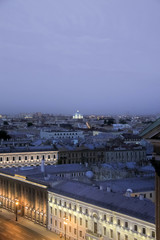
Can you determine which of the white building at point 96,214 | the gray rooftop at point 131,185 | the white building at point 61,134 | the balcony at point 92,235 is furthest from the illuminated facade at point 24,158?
the white building at point 61,134

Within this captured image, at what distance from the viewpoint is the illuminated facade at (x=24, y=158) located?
89312 millimetres

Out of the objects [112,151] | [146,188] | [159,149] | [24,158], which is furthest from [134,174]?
[159,149]

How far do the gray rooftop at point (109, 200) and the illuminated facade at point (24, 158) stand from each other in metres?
38.5

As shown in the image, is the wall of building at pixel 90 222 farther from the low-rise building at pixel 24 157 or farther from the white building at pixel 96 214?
the low-rise building at pixel 24 157

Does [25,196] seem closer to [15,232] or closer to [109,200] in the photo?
[15,232]

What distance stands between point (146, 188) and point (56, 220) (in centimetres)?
1045

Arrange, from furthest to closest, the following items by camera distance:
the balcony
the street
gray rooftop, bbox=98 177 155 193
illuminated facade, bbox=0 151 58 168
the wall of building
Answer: illuminated facade, bbox=0 151 58 168 → gray rooftop, bbox=98 177 155 193 → the street → the balcony → the wall of building

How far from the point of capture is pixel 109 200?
142 ft

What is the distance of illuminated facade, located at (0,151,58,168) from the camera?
89.3m

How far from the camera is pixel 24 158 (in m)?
91.6

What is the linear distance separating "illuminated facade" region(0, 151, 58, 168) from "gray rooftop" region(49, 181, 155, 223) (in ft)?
126

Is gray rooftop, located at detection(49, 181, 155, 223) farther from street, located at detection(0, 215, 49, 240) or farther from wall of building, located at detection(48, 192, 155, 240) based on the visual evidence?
street, located at detection(0, 215, 49, 240)

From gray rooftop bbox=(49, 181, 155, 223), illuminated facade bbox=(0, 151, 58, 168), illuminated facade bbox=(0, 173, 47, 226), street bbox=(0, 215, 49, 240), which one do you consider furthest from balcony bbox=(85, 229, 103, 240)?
illuminated facade bbox=(0, 151, 58, 168)

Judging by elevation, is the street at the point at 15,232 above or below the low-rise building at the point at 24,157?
below
